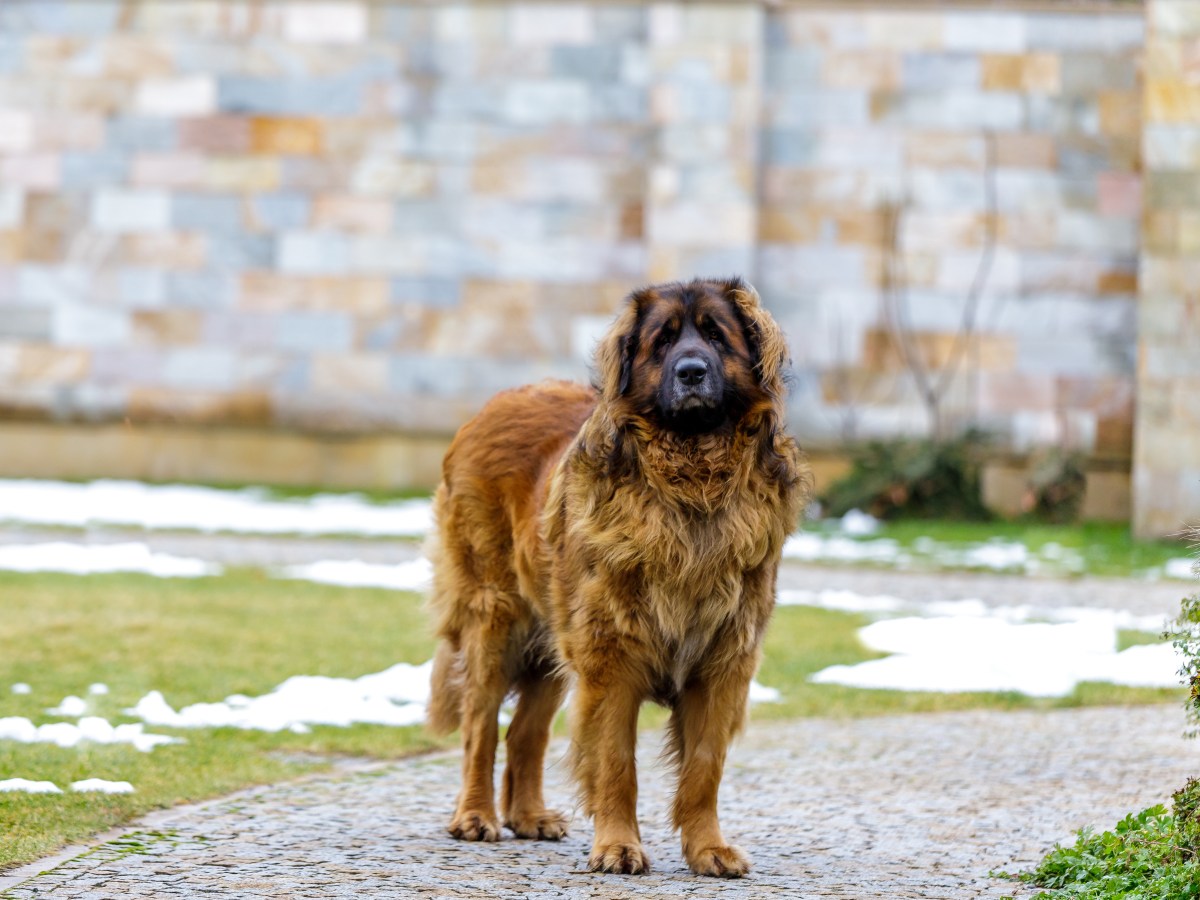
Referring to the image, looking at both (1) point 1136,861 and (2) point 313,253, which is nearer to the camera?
(1) point 1136,861

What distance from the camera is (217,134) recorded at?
20484 millimetres

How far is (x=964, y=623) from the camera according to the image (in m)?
12.4

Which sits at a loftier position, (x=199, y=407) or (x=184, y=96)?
(x=184, y=96)

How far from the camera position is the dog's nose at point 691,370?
6.39 meters

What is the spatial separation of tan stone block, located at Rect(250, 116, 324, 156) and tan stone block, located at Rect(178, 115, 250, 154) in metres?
0.11

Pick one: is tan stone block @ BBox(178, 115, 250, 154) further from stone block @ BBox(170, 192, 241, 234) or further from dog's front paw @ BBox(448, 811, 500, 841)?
dog's front paw @ BBox(448, 811, 500, 841)

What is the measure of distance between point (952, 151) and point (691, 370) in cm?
1427

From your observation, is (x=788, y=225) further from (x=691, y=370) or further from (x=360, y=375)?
(x=691, y=370)

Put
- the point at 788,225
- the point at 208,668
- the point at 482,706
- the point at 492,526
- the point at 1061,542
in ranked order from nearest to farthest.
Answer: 1. the point at 482,706
2. the point at 492,526
3. the point at 208,668
4. the point at 1061,542
5. the point at 788,225

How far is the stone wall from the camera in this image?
17953 mm

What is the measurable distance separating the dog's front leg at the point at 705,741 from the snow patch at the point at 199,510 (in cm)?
1073

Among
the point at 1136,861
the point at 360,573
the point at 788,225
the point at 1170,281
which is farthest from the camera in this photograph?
the point at 788,225

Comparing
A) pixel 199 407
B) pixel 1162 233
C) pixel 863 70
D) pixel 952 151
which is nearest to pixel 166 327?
pixel 199 407

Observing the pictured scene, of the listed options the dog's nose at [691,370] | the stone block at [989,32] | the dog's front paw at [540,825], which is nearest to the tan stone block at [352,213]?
the stone block at [989,32]
